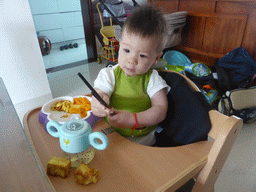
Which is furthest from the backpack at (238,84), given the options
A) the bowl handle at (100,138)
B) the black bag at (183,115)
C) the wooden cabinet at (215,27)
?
the bowl handle at (100,138)

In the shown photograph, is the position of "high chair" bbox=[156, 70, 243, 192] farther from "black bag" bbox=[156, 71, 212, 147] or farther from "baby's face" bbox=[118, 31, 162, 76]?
"baby's face" bbox=[118, 31, 162, 76]

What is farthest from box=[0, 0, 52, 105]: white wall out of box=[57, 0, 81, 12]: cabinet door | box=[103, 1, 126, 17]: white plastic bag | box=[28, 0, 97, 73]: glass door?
box=[57, 0, 81, 12]: cabinet door

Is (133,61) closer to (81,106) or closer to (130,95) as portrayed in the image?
(130,95)

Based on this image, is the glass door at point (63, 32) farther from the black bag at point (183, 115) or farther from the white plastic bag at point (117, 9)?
the black bag at point (183, 115)

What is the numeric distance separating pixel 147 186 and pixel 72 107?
0.46m

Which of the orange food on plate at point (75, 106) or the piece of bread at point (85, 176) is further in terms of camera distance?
the orange food on plate at point (75, 106)

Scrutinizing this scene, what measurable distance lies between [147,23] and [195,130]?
0.41 m

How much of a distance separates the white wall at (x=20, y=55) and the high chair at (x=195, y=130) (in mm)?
1427

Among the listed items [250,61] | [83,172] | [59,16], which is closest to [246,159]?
[250,61]

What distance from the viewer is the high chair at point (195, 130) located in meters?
0.50

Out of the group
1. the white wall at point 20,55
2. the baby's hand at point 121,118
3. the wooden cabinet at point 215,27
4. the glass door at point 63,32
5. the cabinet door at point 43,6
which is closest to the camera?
the baby's hand at point 121,118

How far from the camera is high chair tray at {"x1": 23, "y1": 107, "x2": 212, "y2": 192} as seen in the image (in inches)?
18.5

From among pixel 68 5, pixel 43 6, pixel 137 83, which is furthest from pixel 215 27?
pixel 43 6

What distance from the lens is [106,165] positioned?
53cm
